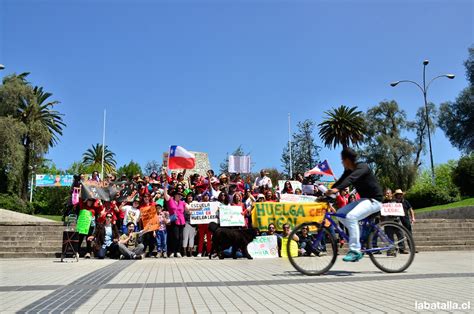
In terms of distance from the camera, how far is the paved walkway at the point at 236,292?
4688 millimetres

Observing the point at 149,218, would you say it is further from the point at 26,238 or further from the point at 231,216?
the point at 26,238

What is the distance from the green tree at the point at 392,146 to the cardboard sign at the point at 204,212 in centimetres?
5221

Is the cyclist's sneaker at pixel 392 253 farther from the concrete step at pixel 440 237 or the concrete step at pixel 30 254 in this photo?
the concrete step at pixel 30 254

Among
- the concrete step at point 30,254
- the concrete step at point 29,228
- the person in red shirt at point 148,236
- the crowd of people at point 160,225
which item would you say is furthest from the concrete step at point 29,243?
the person in red shirt at point 148,236

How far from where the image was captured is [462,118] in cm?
5575

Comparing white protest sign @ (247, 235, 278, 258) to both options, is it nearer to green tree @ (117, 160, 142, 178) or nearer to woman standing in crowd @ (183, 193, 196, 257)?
woman standing in crowd @ (183, 193, 196, 257)

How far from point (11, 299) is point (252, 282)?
3507 millimetres

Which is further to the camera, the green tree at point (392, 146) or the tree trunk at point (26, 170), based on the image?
the green tree at point (392, 146)

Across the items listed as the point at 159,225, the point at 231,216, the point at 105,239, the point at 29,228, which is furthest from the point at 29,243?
the point at 231,216

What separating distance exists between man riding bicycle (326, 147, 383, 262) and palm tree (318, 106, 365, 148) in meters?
56.6

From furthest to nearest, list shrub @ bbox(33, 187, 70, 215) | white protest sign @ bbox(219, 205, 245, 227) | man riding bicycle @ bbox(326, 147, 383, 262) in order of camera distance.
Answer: shrub @ bbox(33, 187, 70, 215)
white protest sign @ bbox(219, 205, 245, 227)
man riding bicycle @ bbox(326, 147, 383, 262)

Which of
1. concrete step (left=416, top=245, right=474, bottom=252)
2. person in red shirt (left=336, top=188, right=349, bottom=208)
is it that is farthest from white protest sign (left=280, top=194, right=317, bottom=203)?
concrete step (left=416, top=245, right=474, bottom=252)

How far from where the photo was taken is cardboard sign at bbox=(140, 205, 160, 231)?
1409 centimetres

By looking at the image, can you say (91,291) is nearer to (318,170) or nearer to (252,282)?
(252,282)
